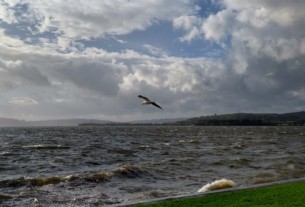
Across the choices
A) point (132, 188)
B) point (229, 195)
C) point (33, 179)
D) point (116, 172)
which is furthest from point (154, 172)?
point (229, 195)

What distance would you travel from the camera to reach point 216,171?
30.8 metres

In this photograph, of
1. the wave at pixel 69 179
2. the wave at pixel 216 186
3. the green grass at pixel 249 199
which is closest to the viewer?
the green grass at pixel 249 199

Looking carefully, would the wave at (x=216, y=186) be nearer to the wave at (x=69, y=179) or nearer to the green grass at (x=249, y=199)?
the green grass at (x=249, y=199)

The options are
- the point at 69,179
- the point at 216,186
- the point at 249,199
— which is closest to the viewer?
the point at 249,199

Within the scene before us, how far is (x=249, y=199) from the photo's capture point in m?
14.6

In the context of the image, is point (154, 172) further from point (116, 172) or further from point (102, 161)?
point (102, 161)

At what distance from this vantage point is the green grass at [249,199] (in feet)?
→ 45.1

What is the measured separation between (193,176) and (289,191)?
12589 mm

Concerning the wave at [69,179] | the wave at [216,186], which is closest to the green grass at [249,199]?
the wave at [216,186]

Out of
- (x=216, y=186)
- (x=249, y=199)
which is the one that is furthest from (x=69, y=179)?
(x=249, y=199)

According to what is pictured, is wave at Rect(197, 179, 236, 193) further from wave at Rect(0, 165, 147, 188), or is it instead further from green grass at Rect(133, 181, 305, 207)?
wave at Rect(0, 165, 147, 188)

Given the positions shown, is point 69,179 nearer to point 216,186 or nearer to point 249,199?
point 216,186

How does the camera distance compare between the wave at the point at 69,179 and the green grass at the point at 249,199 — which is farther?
the wave at the point at 69,179

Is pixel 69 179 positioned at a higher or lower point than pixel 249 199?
lower
